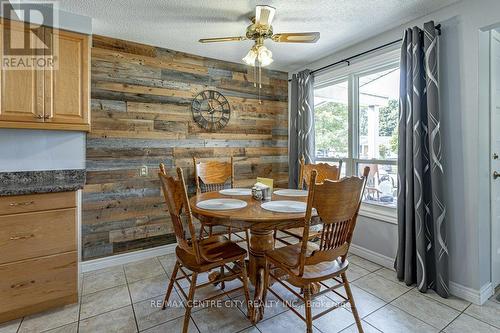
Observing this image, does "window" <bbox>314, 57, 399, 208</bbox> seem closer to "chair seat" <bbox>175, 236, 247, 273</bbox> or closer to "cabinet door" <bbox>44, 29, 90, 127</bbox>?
"chair seat" <bbox>175, 236, 247, 273</bbox>

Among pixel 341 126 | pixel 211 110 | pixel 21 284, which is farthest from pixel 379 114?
pixel 21 284

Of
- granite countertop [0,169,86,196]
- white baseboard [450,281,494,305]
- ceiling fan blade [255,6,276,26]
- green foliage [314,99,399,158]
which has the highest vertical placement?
ceiling fan blade [255,6,276,26]

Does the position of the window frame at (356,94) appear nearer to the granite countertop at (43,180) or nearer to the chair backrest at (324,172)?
the chair backrest at (324,172)

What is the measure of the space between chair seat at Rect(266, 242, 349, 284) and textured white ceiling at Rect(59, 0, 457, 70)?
1973mm

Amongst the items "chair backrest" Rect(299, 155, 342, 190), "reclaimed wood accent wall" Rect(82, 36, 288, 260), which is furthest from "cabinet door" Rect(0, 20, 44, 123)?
"chair backrest" Rect(299, 155, 342, 190)

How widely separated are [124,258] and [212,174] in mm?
1316

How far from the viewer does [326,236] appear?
4.83 ft

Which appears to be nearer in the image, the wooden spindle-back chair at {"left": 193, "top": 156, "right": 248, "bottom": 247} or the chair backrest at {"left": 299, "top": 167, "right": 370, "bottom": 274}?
the chair backrest at {"left": 299, "top": 167, "right": 370, "bottom": 274}

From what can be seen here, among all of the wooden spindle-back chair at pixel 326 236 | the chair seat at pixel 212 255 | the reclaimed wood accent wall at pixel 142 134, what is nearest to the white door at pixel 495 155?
the wooden spindle-back chair at pixel 326 236

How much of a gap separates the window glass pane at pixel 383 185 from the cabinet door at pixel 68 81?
9.83 feet

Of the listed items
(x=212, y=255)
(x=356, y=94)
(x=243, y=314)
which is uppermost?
(x=356, y=94)

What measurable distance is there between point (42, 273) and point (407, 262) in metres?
2.94

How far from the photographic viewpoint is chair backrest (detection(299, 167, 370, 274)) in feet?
4.40
